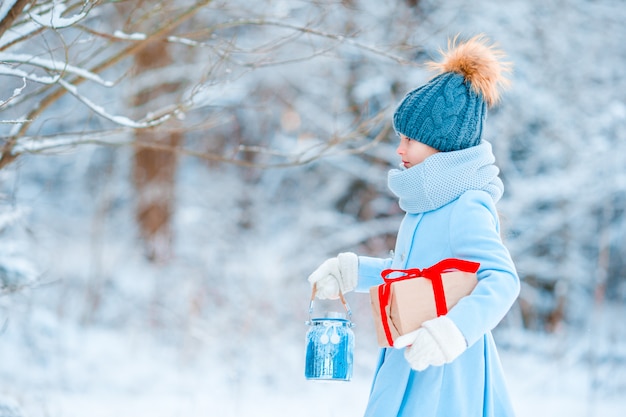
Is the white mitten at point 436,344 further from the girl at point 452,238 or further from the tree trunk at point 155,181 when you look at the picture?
the tree trunk at point 155,181

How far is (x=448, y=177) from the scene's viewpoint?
2352 mm

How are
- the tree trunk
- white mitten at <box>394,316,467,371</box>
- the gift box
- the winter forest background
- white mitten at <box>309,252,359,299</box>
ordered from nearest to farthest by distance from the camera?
white mitten at <box>394,316,467,371</box> → the gift box → white mitten at <box>309,252,359,299</box> → the winter forest background → the tree trunk

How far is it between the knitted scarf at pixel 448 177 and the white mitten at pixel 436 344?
1.55 feet

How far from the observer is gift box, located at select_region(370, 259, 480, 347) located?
211 cm

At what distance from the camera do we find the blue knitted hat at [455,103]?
241cm

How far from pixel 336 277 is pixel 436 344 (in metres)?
0.79

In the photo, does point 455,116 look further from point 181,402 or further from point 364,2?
point 364,2

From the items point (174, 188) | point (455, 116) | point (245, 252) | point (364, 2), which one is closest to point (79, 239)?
point (174, 188)

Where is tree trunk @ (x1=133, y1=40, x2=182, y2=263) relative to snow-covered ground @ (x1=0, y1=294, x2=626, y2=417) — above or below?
above

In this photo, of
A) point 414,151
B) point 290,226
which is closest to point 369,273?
point 414,151

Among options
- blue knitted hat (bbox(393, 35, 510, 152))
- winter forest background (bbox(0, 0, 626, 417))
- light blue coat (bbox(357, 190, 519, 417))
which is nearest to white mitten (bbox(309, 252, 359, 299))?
light blue coat (bbox(357, 190, 519, 417))

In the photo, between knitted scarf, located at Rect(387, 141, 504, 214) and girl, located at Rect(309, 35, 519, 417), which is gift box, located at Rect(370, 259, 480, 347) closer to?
girl, located at Rect(309, 35, 519, 417)

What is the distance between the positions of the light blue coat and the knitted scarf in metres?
0.03

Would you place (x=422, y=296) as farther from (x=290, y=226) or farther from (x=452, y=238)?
(x=290, y=226)
